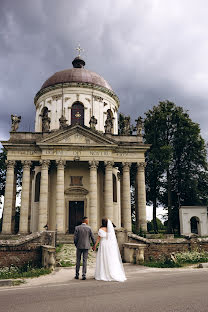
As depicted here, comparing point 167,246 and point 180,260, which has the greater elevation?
point 167,246

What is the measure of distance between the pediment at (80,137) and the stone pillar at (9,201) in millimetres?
4611

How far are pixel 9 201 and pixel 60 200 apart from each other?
14.8 ft

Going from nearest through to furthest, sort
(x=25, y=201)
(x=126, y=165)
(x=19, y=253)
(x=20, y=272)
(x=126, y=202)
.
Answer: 1. (x=20, y=272)
2. (x=19, y=253)
3. (x=25, y=201)
4. (x=126, y=202)
5. (x=126, y=165)

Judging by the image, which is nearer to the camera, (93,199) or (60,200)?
(60,200)

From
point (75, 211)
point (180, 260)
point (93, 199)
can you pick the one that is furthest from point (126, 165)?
point (180, 260)

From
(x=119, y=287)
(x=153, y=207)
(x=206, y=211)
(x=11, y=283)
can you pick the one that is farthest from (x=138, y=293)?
(x=153, y=207)

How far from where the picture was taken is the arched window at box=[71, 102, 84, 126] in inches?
1203

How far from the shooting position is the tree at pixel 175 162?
32781mm

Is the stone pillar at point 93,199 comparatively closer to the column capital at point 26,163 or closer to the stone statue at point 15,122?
the column capital at point 26,163

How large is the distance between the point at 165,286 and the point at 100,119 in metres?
25.3

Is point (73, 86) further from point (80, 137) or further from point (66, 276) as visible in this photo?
point (66, 276)

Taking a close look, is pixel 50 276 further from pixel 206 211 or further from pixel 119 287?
pixel 206 211

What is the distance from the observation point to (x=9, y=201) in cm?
2358

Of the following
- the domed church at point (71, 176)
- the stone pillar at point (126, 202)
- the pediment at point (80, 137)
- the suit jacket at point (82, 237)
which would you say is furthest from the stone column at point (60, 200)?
the suit jacket at point (82, 237)
